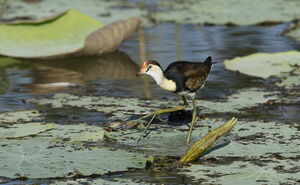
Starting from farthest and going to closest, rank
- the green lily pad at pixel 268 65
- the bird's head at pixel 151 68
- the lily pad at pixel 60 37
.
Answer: the lily pad at pixel 60 37 < the green lily pad at pixel 268 65 < the bird's head at pixel 151 68

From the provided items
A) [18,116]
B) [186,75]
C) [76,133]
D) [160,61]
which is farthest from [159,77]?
[160,61]

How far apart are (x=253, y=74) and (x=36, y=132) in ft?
8.85

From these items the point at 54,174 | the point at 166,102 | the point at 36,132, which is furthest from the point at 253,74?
the point at 54,174

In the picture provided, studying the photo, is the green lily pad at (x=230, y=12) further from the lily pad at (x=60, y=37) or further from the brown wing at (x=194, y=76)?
the brown wing at (x=194, y=76)

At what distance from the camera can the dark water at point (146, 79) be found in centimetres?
696

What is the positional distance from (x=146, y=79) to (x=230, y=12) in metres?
3.52

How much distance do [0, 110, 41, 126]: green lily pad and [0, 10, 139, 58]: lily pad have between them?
2.16 metres

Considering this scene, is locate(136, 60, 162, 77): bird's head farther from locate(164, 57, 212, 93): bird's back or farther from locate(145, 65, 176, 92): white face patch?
Answer: locate(164, 57, 212, 93): bird's back

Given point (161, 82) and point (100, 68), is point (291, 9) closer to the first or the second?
point (100, 68)

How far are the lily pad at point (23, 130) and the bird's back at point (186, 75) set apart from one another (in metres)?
0.93

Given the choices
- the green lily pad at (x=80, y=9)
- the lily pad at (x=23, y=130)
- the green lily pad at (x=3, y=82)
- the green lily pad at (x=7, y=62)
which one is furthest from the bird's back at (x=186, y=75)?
the green lily pad at (x=80, y=9)

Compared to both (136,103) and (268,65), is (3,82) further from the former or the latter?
(268,65)

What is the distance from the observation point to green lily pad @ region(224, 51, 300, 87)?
7.50m

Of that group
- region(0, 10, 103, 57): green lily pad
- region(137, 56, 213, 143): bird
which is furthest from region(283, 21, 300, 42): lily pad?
region(137, 56, 213, 143): bird
